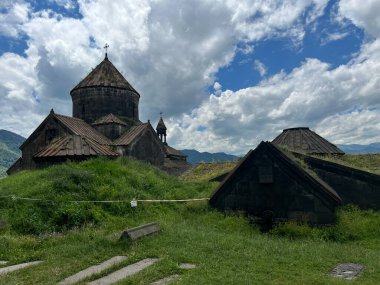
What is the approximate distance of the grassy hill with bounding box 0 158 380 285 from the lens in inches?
245

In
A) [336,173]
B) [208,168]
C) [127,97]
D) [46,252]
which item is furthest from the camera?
[208,168]

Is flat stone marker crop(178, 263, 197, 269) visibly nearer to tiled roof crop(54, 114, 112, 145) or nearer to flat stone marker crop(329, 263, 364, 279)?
flat stone marker crop(329, 263, 364, 279)

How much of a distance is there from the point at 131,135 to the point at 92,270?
1774 centimetres

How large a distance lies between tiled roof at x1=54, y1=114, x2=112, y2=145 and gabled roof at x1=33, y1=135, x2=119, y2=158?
3.77ft

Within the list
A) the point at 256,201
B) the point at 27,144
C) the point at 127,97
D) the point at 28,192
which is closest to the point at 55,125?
the point at 27,144

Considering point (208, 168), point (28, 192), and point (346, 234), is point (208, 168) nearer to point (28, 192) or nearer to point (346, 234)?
point (28, 192)

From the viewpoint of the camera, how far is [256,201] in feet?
34.9

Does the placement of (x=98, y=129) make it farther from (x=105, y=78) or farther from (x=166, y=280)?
(x=166, y=280)

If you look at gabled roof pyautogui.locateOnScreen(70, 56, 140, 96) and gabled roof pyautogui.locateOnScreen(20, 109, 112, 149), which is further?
gabled roof pyautogui.locateOnScreen(70, 56, 140, 96)

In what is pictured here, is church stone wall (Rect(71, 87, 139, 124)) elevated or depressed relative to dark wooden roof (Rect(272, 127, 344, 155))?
elevated

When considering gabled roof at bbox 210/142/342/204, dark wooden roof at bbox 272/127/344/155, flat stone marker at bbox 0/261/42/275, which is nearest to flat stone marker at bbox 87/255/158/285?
flat stone marker at bbox 0/261/42/275

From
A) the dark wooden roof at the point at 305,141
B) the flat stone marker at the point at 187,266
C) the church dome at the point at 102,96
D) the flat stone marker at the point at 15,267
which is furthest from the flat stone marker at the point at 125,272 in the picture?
the church dome at the point at 102,96

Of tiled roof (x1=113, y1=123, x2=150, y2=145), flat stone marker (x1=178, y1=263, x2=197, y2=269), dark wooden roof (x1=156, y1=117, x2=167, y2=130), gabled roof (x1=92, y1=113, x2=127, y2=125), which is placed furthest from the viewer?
dark wooden roof (x1=156, y1=117, x2=167, y2=130)

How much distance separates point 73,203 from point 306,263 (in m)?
8.58
